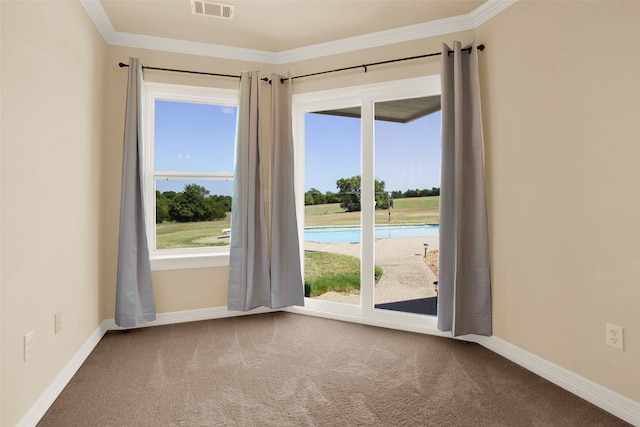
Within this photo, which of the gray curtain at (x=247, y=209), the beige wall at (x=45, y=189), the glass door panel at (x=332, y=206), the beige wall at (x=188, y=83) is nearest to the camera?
the beige wall at (x=45, y=189)

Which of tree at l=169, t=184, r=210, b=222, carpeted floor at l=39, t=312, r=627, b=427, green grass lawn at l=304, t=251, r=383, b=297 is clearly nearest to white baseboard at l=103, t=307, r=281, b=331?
carpeted floor at l=39, t=312, r=627, b=427

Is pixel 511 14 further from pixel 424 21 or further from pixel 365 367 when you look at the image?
pixel 365 367

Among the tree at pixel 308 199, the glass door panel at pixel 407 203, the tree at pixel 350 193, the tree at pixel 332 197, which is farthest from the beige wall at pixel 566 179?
the tree at pixel 308 199

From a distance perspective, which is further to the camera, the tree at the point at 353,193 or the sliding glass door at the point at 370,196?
the tree at the point at 353,193

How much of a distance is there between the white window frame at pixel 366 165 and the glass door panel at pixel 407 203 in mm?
57

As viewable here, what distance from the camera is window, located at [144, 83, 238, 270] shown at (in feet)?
10.8

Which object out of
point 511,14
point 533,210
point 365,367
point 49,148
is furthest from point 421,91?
point 49,148

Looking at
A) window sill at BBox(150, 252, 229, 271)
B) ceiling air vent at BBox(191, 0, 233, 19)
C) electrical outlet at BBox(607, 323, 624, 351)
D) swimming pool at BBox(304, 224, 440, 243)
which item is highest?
ceiling air vent at BBox(191, 0, 233, 19)

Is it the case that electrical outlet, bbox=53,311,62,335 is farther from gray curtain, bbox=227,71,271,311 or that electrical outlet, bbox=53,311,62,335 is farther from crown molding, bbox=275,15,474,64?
crown molding, bbox=275,15,474,64

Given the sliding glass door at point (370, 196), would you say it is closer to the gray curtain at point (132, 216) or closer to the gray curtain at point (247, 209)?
the gray curtain at point (247, 209)

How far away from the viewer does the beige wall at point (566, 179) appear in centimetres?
184

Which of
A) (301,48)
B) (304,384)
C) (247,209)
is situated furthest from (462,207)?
(301,48)

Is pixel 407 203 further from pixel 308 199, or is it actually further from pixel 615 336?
pixel 615 336

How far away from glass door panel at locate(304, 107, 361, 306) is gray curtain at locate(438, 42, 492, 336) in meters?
0.85
